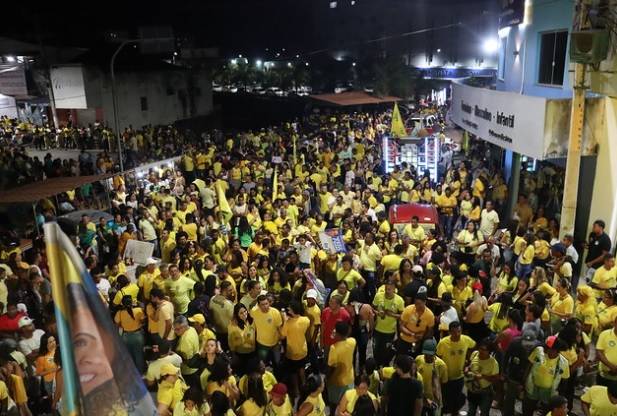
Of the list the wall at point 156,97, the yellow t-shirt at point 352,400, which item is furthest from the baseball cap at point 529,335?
the wall at point 156,97

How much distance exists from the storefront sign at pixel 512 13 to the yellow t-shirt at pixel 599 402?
39.3 ft

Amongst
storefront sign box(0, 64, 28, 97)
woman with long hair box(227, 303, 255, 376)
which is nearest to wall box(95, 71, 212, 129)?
storefront sign box(0, 64, 28, 97)

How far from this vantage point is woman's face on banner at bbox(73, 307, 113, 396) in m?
3.03

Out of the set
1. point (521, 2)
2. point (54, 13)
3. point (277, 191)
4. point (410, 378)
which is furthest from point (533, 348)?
point (54, 13)

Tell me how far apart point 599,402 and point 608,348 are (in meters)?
1.16

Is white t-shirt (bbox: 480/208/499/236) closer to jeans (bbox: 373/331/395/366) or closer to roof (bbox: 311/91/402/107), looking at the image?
jeans (bbox: 373/331/395/366)

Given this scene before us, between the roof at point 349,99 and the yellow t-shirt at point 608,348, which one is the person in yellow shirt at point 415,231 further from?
the roof at point 349,99

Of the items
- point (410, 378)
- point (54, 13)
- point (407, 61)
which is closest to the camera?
point (410, 378)

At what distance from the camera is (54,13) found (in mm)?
44469

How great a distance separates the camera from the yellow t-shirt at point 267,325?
286 inches

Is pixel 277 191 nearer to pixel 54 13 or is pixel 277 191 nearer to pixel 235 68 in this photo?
pixel 54 13

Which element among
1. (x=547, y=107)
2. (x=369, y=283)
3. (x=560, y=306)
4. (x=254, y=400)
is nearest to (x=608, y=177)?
(x=547, y=107)

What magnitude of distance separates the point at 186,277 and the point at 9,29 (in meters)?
38.4

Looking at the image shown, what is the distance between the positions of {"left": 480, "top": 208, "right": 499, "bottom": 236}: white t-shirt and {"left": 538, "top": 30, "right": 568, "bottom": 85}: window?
431 centimetres
